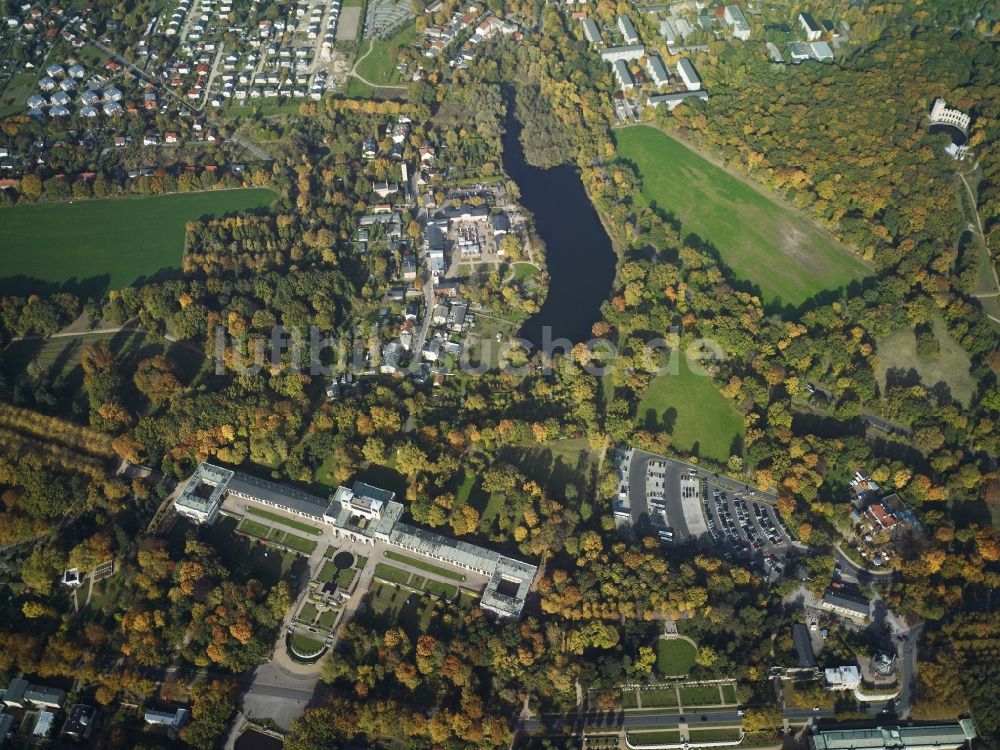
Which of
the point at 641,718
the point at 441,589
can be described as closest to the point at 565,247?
the point at 441,589

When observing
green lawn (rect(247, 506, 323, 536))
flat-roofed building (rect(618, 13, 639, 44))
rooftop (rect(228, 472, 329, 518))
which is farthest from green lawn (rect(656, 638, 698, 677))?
flat-roofed building (rect(618, 13, 639, 44))

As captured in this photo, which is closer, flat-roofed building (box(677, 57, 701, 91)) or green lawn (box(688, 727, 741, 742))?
green lawn (box(688, 727, 741, 742))

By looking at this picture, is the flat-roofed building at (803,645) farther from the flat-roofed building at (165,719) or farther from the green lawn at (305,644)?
the flat-roofed building at (165,719)

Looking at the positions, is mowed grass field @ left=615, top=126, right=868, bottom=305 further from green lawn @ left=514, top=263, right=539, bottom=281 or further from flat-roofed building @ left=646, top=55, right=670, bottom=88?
green lawn @ left=514, top=263, right=539, bottom=281

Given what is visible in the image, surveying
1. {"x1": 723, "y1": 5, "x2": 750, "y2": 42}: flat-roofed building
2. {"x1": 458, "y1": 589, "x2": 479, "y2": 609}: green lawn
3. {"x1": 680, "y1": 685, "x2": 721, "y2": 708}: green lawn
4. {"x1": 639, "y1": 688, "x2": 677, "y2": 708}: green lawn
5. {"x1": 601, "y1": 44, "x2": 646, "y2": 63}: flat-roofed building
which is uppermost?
{"x1": 723, "y1": 5, "x2": 750, "y2": 42}: flat-roofed building

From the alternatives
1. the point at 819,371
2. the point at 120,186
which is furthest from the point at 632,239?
the point at 120,186

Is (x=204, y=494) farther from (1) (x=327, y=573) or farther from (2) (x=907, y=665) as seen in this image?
(2) (x=907, y=665)

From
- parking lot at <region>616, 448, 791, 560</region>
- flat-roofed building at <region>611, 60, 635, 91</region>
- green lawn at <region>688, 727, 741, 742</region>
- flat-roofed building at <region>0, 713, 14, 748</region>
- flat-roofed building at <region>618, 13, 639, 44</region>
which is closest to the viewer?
flat-roofed building at <region>0, 713, 14, 748</region>
